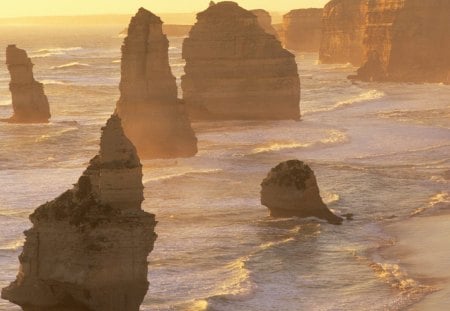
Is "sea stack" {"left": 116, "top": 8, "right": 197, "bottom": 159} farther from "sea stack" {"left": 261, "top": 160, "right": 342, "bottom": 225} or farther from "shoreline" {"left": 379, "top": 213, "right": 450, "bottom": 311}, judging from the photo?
"shoreline" {"left": 379, "top": 213, "right": 450, "bottom": 311}

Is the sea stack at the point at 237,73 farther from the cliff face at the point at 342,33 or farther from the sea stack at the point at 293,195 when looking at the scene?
the cliff face at the point at 342,33

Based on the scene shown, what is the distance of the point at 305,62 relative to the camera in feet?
569

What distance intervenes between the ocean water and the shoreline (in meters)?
0.39

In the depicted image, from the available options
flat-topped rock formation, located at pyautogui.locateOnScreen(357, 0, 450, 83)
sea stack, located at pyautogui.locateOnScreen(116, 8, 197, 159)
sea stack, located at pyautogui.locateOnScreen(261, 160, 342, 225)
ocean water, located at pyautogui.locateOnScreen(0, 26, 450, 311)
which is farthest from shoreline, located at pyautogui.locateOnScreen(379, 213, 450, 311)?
flat-topped rock formation, located at pyautogui.locateOnScreen(357, 0, 450, 83)

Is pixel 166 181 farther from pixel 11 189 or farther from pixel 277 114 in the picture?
pixel 277 114

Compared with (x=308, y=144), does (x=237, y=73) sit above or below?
above

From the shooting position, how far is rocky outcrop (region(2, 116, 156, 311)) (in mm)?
22500

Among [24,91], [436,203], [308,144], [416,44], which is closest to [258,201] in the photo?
[436,203]

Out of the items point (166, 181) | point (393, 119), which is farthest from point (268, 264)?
point (393, 119)

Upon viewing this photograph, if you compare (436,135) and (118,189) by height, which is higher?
(118,189)

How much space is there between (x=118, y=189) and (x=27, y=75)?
47458 millimetres

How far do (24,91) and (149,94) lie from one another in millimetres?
19164

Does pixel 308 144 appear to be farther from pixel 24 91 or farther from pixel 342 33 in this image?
pixel 342 33

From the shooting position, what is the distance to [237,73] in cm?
7050
